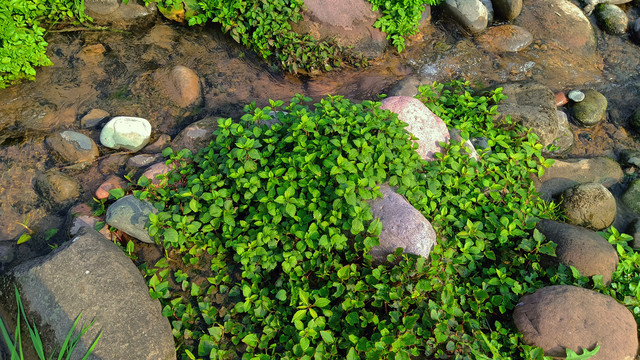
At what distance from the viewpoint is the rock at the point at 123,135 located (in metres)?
4.79

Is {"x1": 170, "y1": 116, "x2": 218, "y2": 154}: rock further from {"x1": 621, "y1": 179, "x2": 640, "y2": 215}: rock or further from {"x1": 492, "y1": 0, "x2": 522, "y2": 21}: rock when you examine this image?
{"x1": 492, "y1": 0, "x2": 522, "y2": 21}: rock

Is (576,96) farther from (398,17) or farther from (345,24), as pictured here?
(345,24)

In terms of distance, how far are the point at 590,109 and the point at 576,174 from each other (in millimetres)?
1247

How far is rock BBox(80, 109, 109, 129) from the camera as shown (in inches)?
201

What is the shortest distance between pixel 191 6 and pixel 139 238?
382 cm

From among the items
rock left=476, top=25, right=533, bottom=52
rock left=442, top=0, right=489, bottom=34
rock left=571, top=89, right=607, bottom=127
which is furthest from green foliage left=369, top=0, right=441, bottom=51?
rock left=571, top=89, right=607, bottom=127

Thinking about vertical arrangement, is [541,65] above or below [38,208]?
above

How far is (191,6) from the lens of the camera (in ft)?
20.2

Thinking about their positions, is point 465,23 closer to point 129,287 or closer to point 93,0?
point 93,0

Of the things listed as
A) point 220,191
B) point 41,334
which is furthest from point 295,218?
point 41,334

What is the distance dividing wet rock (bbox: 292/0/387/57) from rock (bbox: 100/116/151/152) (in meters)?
2.75

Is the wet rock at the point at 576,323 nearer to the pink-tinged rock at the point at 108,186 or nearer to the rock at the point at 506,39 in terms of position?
the pink-tinged rock at the point at 108,186

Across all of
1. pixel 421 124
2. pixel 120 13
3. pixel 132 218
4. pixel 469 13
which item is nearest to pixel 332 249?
pixel 421 124

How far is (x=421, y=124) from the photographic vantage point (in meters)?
4.45
